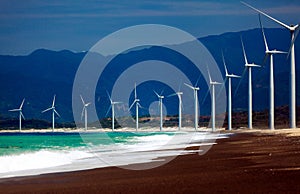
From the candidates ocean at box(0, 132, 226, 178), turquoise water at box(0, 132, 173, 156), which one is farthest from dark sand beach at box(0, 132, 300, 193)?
turquoise water at box(0, 132, 173, 156)

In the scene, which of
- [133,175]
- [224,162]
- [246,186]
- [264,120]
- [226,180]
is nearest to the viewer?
[246,186]

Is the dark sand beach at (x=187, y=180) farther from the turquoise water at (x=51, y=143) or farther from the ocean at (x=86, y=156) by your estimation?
the turquoise water at (x=51, y=143)

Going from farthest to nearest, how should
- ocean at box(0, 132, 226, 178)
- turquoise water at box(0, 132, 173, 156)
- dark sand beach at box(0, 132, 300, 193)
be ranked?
turquoise water at box(0, 132, 173, 156) < ocean at box(0, 132, 226, 178) < dark sand beach at box(0, 132, 300, 193)

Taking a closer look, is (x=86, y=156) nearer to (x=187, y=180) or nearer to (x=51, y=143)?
(x=187, y=180)

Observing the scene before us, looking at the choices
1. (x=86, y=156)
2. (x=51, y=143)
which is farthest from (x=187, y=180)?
(x=51, y=143)

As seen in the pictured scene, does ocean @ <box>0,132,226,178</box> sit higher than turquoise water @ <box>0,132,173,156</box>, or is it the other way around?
ocean @ <box>0,132,226,178</box>

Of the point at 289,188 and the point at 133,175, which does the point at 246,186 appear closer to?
the point at 289,188

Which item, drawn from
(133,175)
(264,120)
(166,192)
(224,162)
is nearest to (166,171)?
(133,175)

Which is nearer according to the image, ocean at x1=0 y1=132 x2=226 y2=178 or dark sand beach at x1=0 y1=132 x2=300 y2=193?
dark sand beach at x1=0 y1=132 x2=300 y2=193

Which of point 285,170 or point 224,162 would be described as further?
point 224,162

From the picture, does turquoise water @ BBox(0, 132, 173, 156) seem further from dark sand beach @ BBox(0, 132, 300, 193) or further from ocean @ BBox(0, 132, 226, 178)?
dark sand beach @ BBox(0, 132, 300, 193)

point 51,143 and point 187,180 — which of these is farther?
point 51,143
